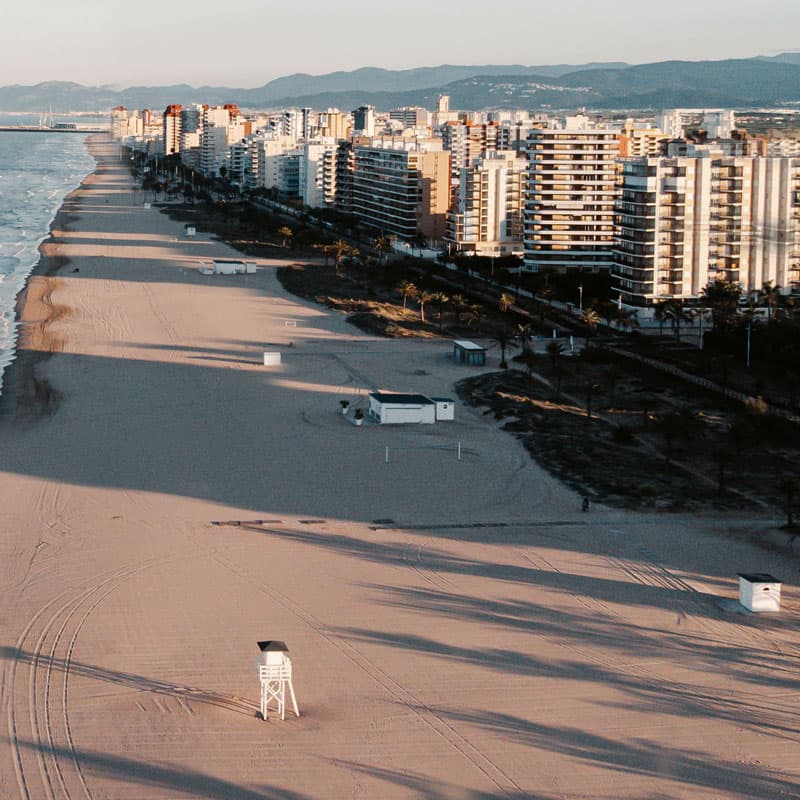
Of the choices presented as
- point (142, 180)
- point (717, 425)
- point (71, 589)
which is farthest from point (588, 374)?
point (142, 180)

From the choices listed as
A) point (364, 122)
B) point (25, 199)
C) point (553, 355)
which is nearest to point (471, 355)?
point (553, 355)

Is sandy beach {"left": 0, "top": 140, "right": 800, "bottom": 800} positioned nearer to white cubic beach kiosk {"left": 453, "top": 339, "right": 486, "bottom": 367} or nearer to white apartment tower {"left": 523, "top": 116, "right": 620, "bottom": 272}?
white cubic beach kiosk {"left": 453, "top": 339, "right": 486, "bottom": 367}

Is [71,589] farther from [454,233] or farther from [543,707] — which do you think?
[454,233]

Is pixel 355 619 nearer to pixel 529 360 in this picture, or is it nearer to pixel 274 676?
pixel 274 676

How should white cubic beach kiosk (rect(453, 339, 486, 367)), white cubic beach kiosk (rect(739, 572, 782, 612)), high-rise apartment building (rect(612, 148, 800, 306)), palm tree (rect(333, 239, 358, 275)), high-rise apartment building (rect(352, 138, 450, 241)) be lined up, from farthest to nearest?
high-rise apartment building (rect(352, 138, 450, 241)), palm tree (rect(333, 239, 358, 275)), high-rise apartment building (rect(612, 148, 800, 306)), white cubic beach kiosk (rect(453, 339, 486, 367)), white cubic beach kiosk (rect(739, 572, 782, 612))

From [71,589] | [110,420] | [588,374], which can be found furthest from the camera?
[588,374]

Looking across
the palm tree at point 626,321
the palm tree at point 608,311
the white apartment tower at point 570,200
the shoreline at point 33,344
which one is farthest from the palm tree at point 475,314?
the shoreline at point 33,344

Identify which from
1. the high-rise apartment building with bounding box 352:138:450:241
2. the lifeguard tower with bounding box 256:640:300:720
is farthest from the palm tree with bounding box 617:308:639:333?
the lifeguard tower with bounding box 256:640:300:720

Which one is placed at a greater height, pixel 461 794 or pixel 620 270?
pixel 620 270
